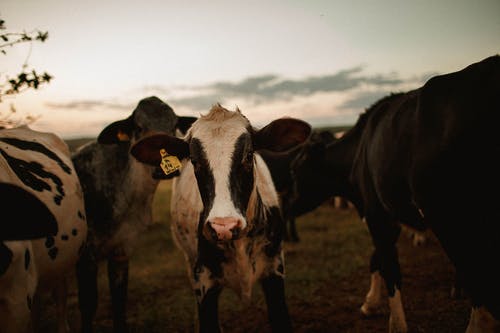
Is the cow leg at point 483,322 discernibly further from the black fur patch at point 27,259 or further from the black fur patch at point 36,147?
the black fur patch at point 36,147

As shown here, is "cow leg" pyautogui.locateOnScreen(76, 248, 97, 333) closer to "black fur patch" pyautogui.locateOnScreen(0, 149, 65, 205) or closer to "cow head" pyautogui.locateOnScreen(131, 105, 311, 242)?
"black fur patch" pyautogui.locateOnScreen(0, 149, 65, 205)

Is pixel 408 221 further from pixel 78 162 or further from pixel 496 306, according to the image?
pixel 78 162

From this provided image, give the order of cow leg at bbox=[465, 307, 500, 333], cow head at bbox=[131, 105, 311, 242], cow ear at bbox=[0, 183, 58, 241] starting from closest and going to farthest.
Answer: cow ear at bbox=[0, 183, 58, 241], cow head at bbox=[131, 105, 311, 242], cow leg at bbox=[465, 307, 500, 333]

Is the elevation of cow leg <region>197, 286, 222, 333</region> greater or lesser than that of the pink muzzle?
Result: lesser

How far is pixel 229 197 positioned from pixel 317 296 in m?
3.77

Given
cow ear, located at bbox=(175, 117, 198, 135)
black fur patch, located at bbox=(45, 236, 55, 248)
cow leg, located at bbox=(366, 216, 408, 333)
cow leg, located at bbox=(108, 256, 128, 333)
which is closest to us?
black fur patch, located at bbox=(45, 236, 55, 248)

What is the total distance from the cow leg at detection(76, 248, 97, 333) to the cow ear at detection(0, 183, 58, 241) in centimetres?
241

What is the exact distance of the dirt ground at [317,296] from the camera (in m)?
4.28

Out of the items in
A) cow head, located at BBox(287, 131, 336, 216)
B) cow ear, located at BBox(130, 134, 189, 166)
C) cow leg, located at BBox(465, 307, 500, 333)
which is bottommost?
cow leg, located at BBox(465, 307, 500, 333)

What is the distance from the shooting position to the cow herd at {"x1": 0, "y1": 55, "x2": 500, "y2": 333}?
205cm

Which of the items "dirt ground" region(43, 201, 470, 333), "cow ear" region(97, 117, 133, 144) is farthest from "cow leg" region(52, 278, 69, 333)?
"cow ear" region(97, 117, 133, 144)

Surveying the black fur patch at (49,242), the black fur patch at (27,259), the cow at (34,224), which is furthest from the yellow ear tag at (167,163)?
the black fur patch at (27,259)

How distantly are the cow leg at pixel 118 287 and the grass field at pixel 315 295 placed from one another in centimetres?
78

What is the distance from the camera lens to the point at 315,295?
17.3 feet
